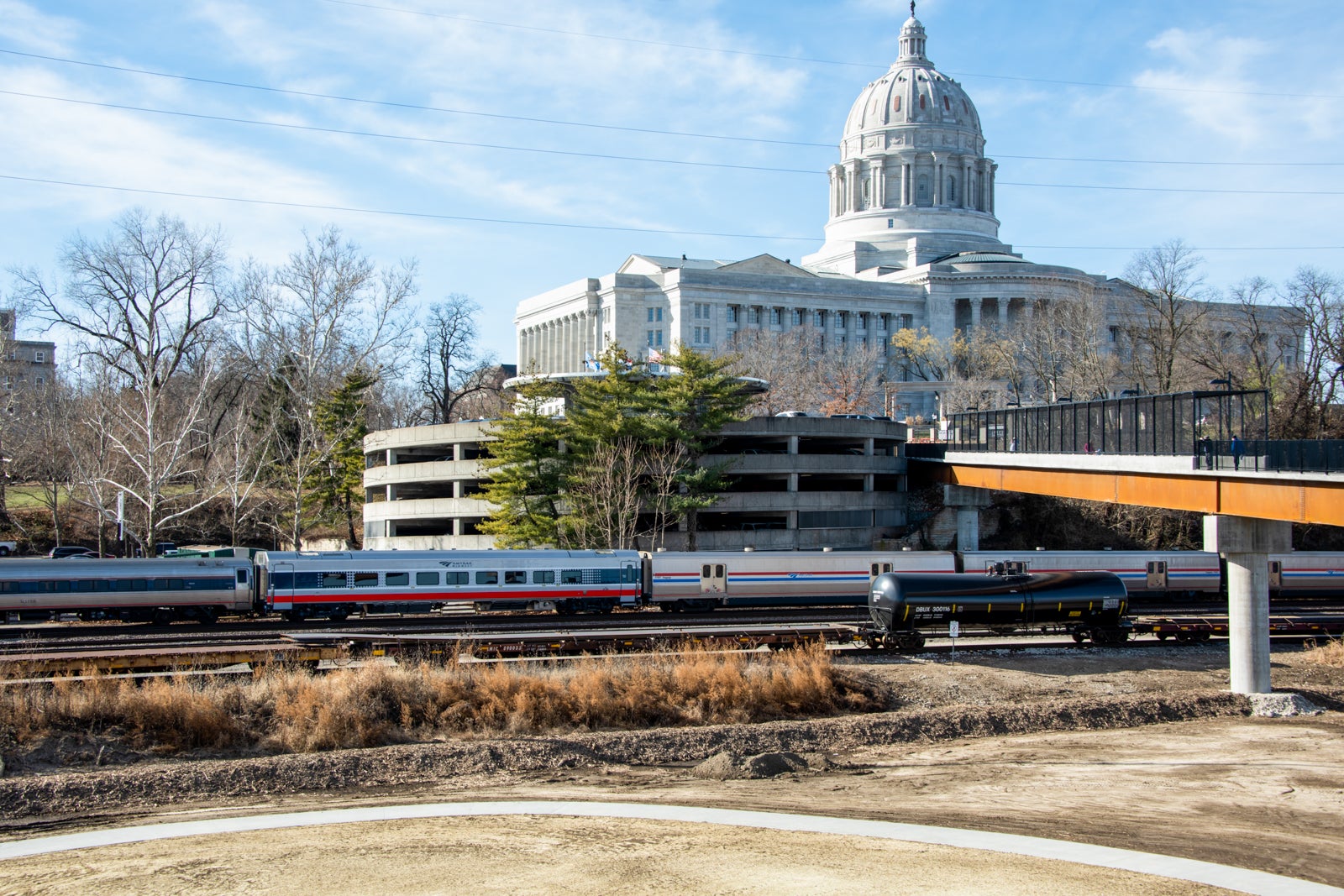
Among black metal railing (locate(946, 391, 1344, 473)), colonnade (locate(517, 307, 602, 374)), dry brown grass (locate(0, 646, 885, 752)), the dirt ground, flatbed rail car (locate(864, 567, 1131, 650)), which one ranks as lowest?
the dirt ground

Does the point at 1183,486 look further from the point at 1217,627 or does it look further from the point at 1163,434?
the point at 1217,627

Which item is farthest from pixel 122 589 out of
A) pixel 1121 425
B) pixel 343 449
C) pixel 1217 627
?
pixel 1217 627

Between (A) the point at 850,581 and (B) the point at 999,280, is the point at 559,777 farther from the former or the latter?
(B) the point at 999,280

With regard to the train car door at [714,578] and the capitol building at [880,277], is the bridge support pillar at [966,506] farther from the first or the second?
the capitol building at [880,277]

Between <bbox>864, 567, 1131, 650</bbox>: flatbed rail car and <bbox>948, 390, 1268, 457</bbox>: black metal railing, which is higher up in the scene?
<bbox>948, 390, 1268, 457</bbox>: black metal railing

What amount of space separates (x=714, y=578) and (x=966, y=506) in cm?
3012

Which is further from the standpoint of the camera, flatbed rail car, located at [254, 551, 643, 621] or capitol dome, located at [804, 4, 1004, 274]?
capitol dome, located at [804, 4, 1004, 274]

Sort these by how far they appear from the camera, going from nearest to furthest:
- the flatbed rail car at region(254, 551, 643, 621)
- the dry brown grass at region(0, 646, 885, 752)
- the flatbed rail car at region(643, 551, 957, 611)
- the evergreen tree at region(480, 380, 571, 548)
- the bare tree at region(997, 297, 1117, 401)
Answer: the dry brown grass at region(0, 646, 885, 752) → the flatbed rail car at region(254, 551, 643, 621) → the flatbed rail car at region(643, 551, 957, 611) → the evergreen tree at region(480, 380, 571, 548) → the bare tree at region(997, 297, 1117, 401)

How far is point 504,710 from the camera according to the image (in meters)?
29.8

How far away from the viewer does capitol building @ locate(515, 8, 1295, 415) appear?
142m

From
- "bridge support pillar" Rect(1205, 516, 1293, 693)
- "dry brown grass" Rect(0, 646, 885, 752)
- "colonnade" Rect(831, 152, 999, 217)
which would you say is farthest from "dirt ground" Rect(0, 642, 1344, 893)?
"colonnade" Rect(831, 152, 999, 217)

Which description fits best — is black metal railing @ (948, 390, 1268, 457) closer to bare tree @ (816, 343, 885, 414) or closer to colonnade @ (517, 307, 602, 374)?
bare tree @ (816, 343, 885, 414)

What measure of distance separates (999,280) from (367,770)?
136m

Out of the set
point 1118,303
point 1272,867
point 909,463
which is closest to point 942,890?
point 1272,867
